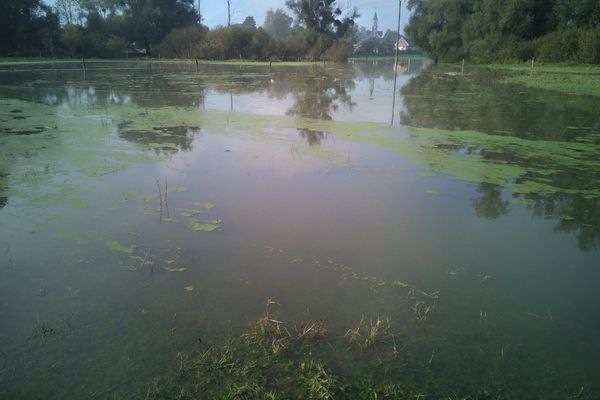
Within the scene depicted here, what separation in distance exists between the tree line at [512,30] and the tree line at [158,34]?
954 cm

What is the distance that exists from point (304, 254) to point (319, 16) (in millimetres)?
41686

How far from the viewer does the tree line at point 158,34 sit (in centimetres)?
3228

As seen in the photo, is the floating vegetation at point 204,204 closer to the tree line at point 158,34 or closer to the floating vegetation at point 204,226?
the floating vegetation at point 204,226

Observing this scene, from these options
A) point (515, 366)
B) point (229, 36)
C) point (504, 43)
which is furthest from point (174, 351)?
point (229, 36)

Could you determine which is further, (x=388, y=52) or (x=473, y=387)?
(x=388, y=52)

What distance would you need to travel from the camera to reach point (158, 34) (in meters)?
39.0

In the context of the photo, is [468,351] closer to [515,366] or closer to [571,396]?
[515,366]

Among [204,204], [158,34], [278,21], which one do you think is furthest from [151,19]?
[278,21]

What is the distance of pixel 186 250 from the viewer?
284 cm

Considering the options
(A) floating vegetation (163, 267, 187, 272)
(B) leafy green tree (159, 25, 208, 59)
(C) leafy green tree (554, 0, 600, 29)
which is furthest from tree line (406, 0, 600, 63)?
(A) floating vegetation (163, 267, 187, 272)

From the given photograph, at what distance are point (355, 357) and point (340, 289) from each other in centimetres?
55

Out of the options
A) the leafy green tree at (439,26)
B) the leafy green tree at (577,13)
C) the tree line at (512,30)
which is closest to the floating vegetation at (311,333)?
the tree line at (512,30)

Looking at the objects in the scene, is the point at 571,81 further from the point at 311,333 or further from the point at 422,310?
the point at 311,333

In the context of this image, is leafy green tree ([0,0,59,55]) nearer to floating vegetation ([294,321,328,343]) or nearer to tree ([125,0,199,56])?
tree ([125,0,199,56])
